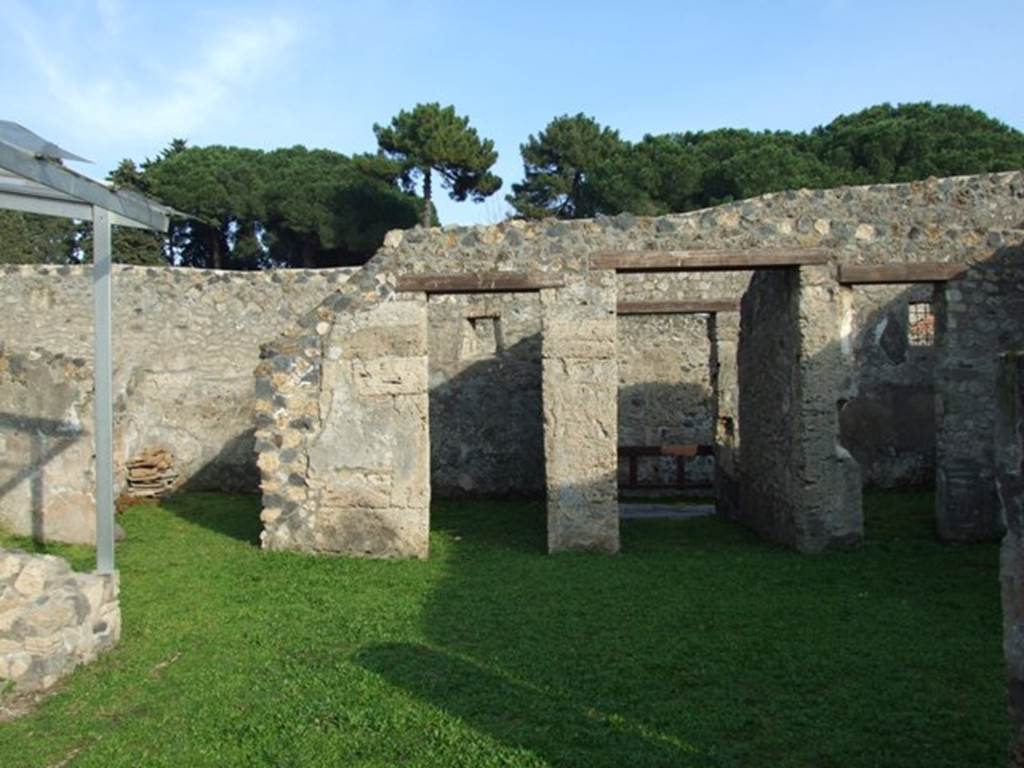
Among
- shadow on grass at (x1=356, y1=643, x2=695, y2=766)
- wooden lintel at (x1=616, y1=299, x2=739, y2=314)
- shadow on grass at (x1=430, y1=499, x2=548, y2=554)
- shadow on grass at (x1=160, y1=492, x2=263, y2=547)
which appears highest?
wooden lintel at (x1=616, y1=299, x2=739, y2=314)

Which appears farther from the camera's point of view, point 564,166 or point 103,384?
point 564,166

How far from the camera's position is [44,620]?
193 inches

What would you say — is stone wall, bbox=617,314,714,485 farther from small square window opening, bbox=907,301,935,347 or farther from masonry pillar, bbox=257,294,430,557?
masonry pillar, bbox=257,294,430,557

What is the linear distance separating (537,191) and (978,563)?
926 inches

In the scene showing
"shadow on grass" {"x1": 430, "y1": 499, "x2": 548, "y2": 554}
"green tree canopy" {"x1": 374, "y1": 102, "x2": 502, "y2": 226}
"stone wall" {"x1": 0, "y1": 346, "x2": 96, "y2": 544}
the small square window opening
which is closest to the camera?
"stone wall" {"x1": 0, "y1": 346, "x2": 96, "y2": 544}

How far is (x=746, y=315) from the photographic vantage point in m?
10.5

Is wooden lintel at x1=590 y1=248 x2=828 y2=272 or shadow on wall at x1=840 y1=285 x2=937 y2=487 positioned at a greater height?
wooden lintel at x1=590 y1=248 x2=828 y2=272

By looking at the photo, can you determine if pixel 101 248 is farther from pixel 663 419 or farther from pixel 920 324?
pixel 920 324

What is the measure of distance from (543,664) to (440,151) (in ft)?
78.7

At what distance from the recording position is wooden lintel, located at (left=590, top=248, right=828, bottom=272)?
27.5 feet

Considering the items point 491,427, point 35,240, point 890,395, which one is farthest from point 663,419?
point 35,240

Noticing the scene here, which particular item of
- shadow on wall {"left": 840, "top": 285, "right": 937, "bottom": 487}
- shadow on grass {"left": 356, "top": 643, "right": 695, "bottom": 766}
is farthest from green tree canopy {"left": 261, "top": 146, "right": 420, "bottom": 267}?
shadow on grass {"left": 356, "top": 643, "right": 695, "bottom": 766}

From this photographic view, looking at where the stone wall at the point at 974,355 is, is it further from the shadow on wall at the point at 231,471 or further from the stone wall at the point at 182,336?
the shadow on wall at the point at 231,471

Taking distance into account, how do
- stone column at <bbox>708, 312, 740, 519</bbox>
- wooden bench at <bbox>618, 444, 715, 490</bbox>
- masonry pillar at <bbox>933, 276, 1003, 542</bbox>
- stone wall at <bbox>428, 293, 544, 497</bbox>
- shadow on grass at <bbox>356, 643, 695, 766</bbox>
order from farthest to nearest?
wooden bench at <bbox>618, 444, 715, 490</bbox>, stone wall at <bbox>428, 293, 544, 497</bbox>, stone column at <bbox>708, 312, 740, 519</bbox>, masonry pillar at <bbox>933, 276, 1003, 542</bbox>, shadow on grass at <bbox>356, 643, 695, 766</bbox>
